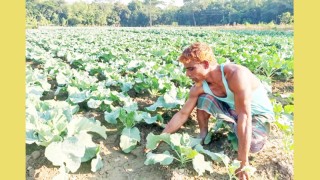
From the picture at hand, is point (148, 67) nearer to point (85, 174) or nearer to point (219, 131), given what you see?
point (219, 131)

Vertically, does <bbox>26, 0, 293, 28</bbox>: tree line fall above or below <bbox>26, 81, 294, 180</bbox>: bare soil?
above

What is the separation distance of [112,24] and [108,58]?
201 feet

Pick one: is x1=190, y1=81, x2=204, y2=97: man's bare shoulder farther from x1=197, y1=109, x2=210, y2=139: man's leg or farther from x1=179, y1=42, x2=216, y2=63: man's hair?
x1=179, y1=42, x2=216, y2=63: man's hair

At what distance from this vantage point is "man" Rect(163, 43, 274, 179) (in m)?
2.65

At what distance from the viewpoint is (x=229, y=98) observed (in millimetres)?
3041

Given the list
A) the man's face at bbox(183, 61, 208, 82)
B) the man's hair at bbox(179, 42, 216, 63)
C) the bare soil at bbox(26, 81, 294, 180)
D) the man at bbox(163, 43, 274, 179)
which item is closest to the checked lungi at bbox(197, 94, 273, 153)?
the man at bbox(163, 43, 274, 179)

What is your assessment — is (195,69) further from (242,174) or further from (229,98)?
(242,174)

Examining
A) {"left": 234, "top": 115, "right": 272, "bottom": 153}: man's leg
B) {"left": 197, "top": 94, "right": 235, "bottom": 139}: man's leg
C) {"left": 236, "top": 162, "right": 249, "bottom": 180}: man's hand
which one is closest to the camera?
{"left": 236, "top": 162, "right": 249, "bottom": 180}: man's hand

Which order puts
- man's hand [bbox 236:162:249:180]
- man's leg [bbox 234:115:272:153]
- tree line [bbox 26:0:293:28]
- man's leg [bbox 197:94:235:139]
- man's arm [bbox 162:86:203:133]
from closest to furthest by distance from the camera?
1. man's hand [bbox 236:162:249:180]
2. man's leg [bbox 234:115:272:153]
3. man's leg [bbox 197:94:235:139]
4. man's arm [bbox 162:86:203:133]
5. tree line [bbox 26:0:293:28]

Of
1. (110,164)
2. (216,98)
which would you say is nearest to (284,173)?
(216,98)

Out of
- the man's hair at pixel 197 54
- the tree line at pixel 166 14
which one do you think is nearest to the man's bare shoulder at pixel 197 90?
the man's hair at pixel 197 54

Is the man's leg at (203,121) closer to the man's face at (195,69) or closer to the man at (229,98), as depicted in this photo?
the man at (229,98)

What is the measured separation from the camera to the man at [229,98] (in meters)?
2.65

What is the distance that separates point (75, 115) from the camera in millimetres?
4086
